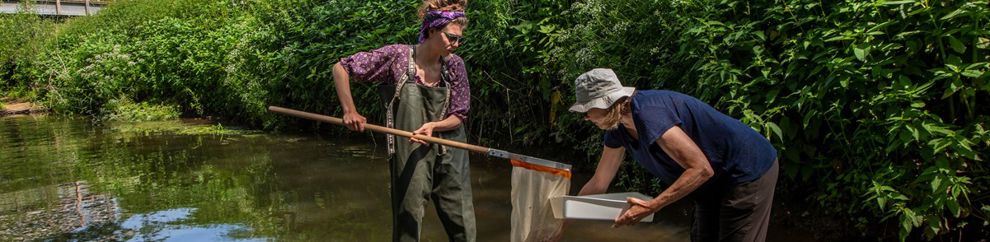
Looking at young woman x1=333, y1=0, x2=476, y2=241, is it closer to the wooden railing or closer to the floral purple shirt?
the floral purple shirt

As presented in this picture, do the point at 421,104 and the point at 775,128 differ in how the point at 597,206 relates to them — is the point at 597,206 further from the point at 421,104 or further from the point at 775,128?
the point at 775,128

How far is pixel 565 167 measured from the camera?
3.98m

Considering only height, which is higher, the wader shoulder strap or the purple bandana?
the purple bandana

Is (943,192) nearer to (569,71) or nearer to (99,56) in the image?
(569,71)

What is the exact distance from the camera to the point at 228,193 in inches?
309

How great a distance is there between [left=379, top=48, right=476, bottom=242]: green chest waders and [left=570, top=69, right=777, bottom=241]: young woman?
47.3 inches

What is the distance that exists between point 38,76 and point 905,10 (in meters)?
19.7

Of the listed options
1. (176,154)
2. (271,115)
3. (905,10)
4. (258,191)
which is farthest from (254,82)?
(905,10)

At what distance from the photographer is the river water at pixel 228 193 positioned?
6.16 m

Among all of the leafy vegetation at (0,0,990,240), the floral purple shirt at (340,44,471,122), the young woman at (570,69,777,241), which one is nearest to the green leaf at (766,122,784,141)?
the leafy vegetation at (0,0,990,240)

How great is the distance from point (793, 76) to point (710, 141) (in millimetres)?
1915

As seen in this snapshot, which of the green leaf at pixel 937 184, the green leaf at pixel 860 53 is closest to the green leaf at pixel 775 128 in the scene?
the green leaf at pixel 860 53

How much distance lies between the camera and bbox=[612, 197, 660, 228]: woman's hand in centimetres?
330

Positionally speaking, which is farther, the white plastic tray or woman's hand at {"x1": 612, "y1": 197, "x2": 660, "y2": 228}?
the white plastic tray
